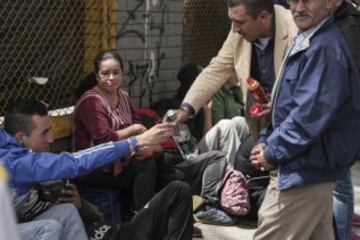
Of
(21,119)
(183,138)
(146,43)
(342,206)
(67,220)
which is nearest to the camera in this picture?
(67,220)

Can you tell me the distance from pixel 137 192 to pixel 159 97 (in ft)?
5.23

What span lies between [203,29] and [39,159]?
3911 millimetres

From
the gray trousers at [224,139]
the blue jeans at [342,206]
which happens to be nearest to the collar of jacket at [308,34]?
the blue jeans at [342,206]

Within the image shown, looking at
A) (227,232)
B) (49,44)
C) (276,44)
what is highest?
(276,44)

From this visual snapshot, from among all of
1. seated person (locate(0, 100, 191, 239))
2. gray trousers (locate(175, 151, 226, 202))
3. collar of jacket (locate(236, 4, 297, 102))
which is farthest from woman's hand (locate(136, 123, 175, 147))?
gray trousers (locate(175, 151, 226, 202))

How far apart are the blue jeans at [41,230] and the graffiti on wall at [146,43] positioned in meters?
2.30

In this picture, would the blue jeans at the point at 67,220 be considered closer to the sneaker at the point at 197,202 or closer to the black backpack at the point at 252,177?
the sneaker at the point at 197,202

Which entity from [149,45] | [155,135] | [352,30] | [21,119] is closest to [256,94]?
[155,135]

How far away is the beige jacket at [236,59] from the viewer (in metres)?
3.05

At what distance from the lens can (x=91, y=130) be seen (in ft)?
12.7

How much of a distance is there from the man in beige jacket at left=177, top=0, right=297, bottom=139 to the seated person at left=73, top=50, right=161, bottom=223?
2.34 feet

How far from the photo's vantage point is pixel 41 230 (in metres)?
2.69

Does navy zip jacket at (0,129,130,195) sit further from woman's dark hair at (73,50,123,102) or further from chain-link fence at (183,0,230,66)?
chain-link fence at (183,0,230,66)

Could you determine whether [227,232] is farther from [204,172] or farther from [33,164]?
[33,164]
